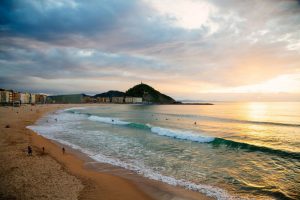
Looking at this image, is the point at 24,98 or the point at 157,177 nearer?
the point at 157,177

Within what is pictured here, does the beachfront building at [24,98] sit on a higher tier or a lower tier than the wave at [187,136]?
higher

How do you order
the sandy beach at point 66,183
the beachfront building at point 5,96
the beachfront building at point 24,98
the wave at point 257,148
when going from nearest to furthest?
the sandy beach at point 66,183, the wave at point 257,148, the beachfront building at point 5,96, the beachfront building at point 24,98

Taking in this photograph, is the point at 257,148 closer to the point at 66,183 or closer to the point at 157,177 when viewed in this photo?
the point at 157,177

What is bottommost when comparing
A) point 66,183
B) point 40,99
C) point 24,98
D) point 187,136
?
point 187,136

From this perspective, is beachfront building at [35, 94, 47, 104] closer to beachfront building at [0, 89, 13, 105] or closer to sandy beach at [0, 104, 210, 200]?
beachfront building at [0, 89, 13, 105]

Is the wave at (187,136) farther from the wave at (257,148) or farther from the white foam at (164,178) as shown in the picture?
the white foam at (164,178)

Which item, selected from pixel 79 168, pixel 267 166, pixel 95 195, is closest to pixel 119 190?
pixel 95 195

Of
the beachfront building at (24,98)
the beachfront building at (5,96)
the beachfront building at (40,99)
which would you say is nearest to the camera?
the beachfront building at (5,96)

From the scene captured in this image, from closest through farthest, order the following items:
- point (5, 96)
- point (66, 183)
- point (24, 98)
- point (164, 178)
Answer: point (66, 183)
point (164, 178)
point (5, 96)
point (24, 98)

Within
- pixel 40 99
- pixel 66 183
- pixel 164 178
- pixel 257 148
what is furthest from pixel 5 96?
pixel 164 178

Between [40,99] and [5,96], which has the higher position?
[5,96]

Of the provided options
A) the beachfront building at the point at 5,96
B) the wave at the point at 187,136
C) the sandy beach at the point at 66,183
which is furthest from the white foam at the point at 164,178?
the beachfront building at the point at 5,96

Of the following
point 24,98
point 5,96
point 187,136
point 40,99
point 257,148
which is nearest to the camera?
point 257,148

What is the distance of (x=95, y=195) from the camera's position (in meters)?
8.78
